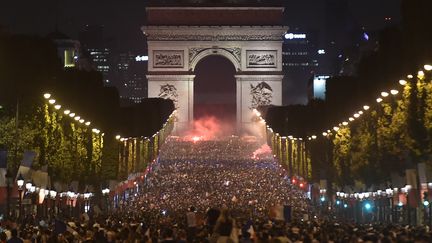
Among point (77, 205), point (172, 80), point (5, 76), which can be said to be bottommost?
point (77, 205)

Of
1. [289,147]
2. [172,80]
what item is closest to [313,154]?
[289,147]

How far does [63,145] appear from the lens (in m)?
62.7

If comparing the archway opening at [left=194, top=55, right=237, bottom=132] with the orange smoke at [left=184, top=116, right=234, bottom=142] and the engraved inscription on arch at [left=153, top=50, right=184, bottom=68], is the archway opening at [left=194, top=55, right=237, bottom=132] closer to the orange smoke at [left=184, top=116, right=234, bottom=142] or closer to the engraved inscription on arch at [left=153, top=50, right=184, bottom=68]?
the orange smoke at [left=184, top=116, right=234, bottom=142]

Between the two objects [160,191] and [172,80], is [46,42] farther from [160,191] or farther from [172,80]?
[172,80]

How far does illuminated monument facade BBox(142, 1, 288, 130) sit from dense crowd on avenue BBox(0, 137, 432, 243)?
18.9 meters

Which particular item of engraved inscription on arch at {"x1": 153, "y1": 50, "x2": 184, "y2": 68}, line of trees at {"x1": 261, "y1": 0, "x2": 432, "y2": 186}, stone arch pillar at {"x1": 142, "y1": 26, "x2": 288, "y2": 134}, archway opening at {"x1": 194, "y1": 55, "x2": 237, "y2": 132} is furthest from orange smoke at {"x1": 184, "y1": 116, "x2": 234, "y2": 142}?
line of trees at {"x1": 261, "y1": 0, "x2": 432, "y2": 186}

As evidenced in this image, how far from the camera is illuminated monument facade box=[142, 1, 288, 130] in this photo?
15325 cm

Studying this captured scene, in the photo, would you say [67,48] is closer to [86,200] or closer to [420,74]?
[86,200]

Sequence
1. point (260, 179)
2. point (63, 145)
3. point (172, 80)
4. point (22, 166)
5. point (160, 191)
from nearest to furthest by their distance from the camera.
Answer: point (22, 166), point (63, 145), point (160, 191), point (260, 179), point (172, 80)

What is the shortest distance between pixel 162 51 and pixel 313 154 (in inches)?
2502

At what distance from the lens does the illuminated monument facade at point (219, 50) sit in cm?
15325

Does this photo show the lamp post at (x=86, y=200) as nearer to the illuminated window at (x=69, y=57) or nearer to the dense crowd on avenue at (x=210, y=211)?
the dense crowd on avenue at (x=210, y=211)

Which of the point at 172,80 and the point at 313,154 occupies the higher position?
the point at 172,80

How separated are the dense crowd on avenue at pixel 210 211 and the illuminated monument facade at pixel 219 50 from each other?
61.9 ft
